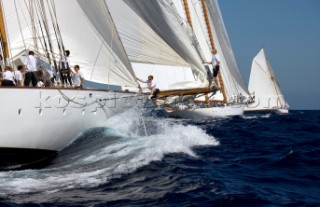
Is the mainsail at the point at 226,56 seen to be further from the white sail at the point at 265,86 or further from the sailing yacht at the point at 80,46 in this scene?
the sailing yacht at the point at 80,46

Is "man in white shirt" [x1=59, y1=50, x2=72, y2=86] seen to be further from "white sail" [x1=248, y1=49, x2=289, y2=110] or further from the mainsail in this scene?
"white sail" [x1=248, y1=49, x2=289, y2=110]

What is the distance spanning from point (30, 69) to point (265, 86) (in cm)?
5677

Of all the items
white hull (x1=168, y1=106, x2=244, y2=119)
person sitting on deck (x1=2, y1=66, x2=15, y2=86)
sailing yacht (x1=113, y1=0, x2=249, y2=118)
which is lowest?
white hull (x1=168, y1=106, x2=244, y2=119)

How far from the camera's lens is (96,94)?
16.3 meters

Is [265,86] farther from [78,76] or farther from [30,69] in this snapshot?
[30,69]

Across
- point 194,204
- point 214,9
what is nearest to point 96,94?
point 194,204

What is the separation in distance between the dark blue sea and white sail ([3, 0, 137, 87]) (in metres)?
1.71

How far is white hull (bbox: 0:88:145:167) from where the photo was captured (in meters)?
13.4

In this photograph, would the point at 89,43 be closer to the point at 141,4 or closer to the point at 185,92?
the point at 141,4

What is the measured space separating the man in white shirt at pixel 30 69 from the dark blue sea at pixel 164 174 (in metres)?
2.36

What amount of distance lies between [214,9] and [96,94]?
91.1ft

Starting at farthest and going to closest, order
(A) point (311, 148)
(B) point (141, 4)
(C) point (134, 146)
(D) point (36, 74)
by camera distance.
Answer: (B) point (141, 4) < (A) point (311, 148) < (D) point (36, 74) < (C) point (134, 146)

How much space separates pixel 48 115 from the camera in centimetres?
1445

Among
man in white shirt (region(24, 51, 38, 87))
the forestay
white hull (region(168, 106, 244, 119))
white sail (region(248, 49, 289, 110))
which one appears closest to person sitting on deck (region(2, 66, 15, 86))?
man in white shirt (region(24, 51, 38, 87))
